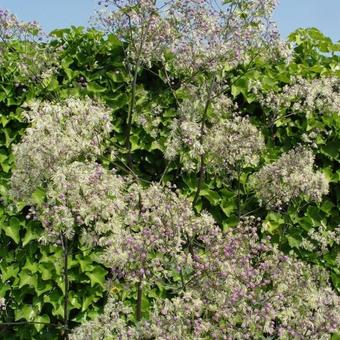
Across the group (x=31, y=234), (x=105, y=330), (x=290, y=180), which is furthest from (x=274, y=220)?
(x=105, y=330)

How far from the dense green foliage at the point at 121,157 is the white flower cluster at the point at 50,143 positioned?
42.1 inches

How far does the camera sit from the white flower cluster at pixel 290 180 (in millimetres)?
5160

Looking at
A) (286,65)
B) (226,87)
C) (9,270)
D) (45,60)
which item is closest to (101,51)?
(45,60)

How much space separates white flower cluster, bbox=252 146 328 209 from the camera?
5160 millimetres

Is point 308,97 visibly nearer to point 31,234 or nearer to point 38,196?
point 38,196

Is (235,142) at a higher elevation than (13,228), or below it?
higher

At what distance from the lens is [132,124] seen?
5969 millimetres

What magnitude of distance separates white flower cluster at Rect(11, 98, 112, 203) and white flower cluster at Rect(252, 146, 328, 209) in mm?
1434

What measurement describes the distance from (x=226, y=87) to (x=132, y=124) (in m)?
0.85

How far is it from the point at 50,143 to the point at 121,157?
175 cm

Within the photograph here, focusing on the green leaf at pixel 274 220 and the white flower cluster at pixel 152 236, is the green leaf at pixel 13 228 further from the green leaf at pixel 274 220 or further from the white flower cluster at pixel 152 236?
the green leaf at pixel 274 220

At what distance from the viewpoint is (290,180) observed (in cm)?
515

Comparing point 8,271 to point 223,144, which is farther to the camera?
point 8,271

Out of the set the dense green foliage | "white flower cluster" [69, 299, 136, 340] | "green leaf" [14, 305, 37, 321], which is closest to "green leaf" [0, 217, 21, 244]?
the dense green foliage
